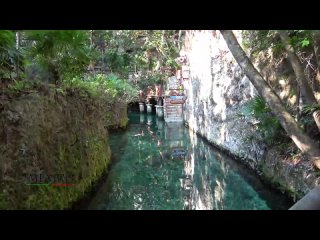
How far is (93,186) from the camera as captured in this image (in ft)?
22.0

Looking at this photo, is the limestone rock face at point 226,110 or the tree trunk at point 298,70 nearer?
the tree trunk at point 298,70

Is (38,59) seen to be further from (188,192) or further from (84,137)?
(188,192)

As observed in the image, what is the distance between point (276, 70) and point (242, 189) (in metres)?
2.69

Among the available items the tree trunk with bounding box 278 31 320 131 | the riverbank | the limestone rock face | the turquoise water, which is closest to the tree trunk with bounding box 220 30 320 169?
the tree trunk with bounding box 278 31 320 131

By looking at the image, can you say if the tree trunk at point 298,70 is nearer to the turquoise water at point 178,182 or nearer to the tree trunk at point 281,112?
the tree trunk at point 281,112

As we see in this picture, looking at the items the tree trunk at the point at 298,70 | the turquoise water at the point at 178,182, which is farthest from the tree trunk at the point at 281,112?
the turquoise water at the point at 178,182

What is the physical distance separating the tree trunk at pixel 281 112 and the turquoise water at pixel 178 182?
154 cm

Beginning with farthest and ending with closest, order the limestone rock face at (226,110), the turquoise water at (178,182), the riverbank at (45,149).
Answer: the turquoise water at (178,182), the limestone rock face at (226,110), the riverbank at (45,149)

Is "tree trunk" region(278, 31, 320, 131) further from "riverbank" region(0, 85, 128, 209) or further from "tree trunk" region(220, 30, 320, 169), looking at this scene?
"riverbank" region(0, 85, 128, 209)

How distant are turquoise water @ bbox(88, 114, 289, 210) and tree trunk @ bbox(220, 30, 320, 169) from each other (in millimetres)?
1540

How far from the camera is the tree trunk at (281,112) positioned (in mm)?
4579

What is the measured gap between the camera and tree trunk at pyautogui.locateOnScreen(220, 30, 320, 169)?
458 centimetres

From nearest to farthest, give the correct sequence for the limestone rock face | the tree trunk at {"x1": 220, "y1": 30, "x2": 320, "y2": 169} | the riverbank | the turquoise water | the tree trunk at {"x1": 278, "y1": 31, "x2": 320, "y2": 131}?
the riverbank, the tree trunk at {"x1": 220, "y1": 30, "x2": 320, "y2": 169}, the tree trunk at {"x1": 278, "y1": 31, "x2": 320, "y2": 131}, the limestone rock face, the turquoise water

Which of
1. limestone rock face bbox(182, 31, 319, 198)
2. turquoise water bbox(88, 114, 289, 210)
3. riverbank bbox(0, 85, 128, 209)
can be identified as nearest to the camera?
riverbank bbox(0, 85, 128, 209)
